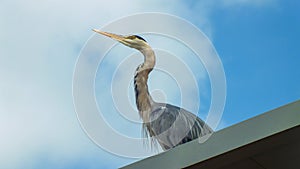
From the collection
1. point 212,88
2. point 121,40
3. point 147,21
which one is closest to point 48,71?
point 121,40

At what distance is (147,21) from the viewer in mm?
3770

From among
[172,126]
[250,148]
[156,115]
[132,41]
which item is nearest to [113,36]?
[132,41]

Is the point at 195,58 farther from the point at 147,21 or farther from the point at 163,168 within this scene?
the point at 163,168

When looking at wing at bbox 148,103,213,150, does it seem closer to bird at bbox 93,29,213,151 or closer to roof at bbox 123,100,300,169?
bird at bbox 93,29,213,151

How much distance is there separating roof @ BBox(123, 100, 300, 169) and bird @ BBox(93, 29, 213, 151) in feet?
4.44

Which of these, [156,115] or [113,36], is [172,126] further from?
[113,36]

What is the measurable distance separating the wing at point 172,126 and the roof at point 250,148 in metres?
1.29

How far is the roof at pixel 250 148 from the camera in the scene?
252 centimetres

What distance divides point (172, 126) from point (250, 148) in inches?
80.9

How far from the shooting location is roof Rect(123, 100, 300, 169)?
2516 millimetres

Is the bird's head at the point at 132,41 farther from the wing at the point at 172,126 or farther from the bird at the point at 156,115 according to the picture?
the wing at the point at 172,126

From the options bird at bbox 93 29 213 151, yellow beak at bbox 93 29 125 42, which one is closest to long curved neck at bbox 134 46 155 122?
bird at bbox 93 29 213 151

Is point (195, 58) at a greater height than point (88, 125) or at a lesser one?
greater

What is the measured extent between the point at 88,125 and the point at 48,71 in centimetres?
574
